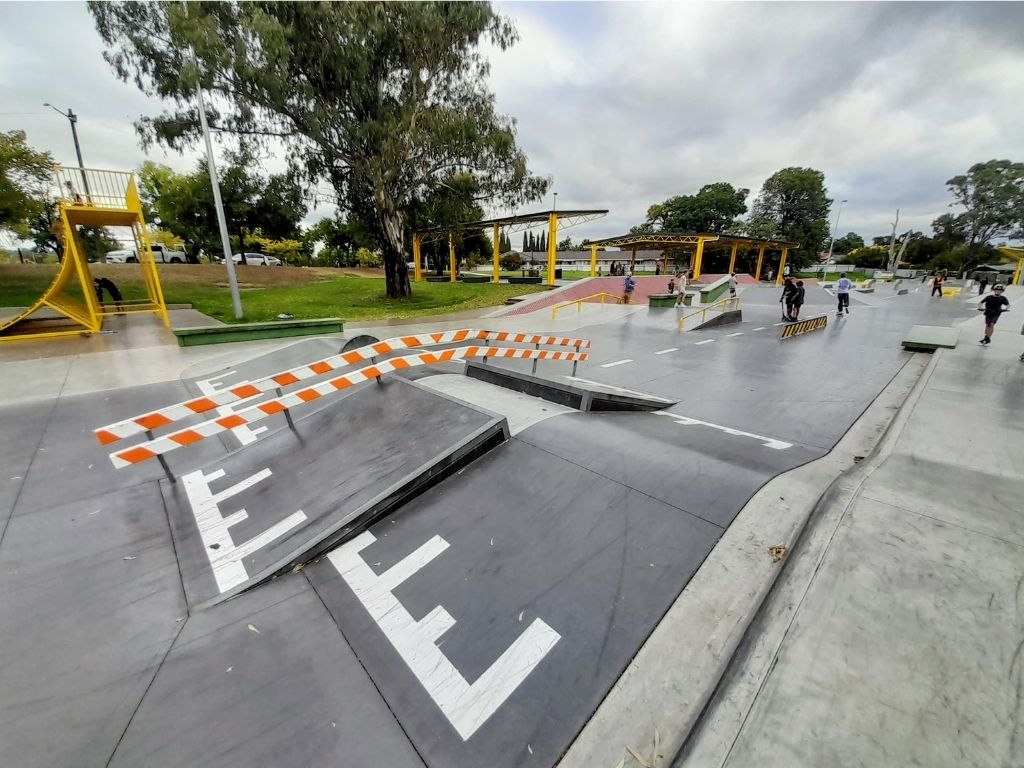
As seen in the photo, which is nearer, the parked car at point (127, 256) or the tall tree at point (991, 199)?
the parked car at point (127, 256)

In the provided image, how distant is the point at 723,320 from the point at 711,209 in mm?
53554

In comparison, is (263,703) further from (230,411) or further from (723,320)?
(723,320)

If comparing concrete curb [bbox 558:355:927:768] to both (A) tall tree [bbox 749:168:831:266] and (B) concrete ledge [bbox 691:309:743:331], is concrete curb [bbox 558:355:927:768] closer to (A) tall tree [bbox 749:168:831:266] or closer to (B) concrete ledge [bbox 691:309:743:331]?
(B) concrete ledge [bbox 691:309:743:331]

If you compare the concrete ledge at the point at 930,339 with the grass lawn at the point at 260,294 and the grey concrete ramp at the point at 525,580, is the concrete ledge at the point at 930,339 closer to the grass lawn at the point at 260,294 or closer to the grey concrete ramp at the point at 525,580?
the grey concrete ramp at the point at 525,580

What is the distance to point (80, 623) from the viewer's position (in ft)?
8.55

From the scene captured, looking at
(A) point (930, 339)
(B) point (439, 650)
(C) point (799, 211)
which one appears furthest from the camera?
(C) point (799, 211)

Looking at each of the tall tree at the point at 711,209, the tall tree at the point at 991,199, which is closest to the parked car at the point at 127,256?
the tall tree at the point at 711,209

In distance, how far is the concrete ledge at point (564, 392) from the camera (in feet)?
17.0

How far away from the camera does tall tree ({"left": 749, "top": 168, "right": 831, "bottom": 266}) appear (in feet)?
190

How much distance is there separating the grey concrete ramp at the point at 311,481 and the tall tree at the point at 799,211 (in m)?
66.4

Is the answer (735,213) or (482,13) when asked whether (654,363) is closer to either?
(482,13)

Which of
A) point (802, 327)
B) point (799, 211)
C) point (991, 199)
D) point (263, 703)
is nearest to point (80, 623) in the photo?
point (263, 703)

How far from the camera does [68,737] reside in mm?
1924

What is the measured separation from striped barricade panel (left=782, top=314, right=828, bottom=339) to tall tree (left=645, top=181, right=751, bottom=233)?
168ft
